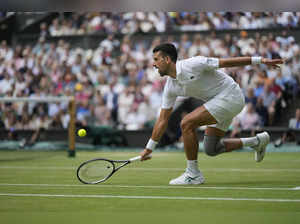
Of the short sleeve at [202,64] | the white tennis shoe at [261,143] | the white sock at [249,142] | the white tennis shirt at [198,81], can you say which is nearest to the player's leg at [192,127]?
the white tennis shirt at [198,81]

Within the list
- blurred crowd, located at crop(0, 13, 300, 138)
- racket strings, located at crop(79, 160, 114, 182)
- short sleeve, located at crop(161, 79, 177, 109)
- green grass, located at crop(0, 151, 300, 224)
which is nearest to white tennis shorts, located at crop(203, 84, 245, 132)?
short sleeve, located at crop(161, 79, 177, 109)

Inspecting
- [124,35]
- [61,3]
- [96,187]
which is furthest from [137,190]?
[124,35]

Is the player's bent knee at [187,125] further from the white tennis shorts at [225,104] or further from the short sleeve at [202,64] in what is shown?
the short sleeve at [202,64]

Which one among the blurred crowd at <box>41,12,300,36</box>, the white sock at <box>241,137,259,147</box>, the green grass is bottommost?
the green grass

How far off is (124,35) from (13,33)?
4.44 meters

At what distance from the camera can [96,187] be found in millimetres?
6957

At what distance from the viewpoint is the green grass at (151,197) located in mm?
4805

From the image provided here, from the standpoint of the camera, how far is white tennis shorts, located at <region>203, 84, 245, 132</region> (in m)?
7.25

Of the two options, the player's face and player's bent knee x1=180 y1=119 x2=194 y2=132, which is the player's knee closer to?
player's bent knee x1=180 y1=119 x2=194 y2=132

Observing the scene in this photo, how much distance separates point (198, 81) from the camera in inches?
283

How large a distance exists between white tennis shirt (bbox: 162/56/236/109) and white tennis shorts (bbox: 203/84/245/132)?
5 centimetres

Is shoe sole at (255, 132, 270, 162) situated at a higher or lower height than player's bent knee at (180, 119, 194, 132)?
lower

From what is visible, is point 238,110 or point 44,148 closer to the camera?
point 238,110

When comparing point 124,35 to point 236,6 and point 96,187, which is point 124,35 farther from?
point 236,6
